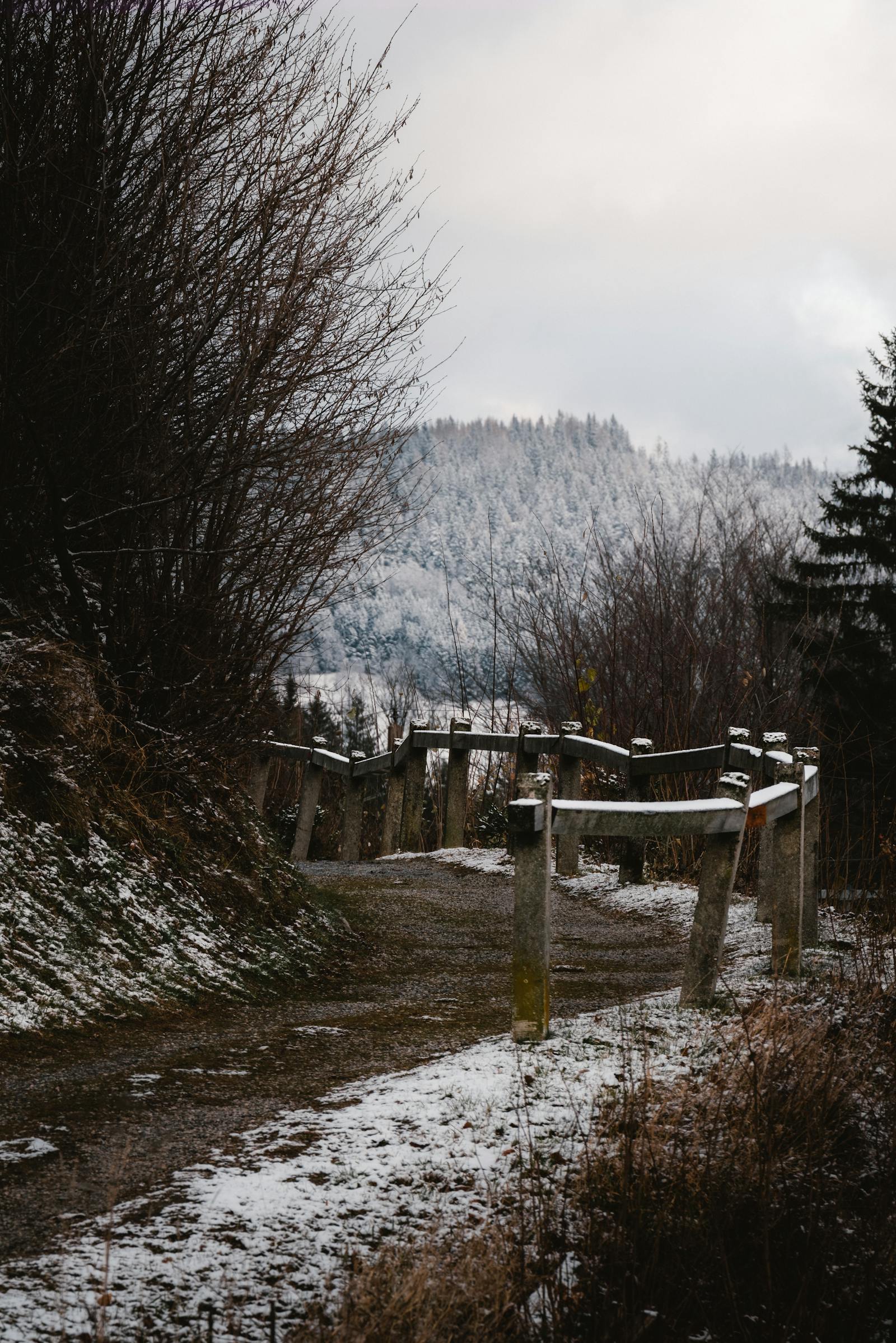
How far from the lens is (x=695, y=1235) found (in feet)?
10.2

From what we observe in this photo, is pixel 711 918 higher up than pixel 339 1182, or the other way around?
pixel 711 918

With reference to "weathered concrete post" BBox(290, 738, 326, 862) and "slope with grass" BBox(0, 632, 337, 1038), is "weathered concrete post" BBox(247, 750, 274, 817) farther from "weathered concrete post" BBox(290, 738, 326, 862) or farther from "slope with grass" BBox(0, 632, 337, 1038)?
"slope with grass" BBox(0, 632, 337, 1038)

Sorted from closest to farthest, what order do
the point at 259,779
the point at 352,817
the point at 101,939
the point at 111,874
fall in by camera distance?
the point at 101,939
the point at 111,874
the point at 259,779
the point at 352,817

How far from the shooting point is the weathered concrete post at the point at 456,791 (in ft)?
38.8

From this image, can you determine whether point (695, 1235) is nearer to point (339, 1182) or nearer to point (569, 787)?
point (339, 1182)

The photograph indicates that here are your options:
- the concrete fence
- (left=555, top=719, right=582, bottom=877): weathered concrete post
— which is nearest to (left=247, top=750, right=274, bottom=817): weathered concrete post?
(left=555, top=719, right=582, bottom=877): weathered concrete post

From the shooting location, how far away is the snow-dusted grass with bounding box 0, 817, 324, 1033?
182 inches

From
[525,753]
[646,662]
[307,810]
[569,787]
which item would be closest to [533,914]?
[569,787]

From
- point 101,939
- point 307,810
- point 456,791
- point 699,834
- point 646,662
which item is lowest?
point 101,939

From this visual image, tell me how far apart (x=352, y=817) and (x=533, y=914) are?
1065cm

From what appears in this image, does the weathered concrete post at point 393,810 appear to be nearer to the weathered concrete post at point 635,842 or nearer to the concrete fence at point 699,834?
the concrete fence at point 699,834

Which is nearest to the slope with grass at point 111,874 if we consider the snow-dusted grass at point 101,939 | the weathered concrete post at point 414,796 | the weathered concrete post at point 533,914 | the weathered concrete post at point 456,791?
the snow-dusted grass at point 101,939

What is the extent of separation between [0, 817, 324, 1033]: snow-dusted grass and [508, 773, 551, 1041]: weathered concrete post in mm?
1720

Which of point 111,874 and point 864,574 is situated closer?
point 111,874
